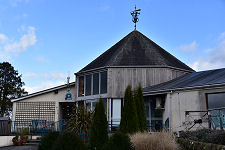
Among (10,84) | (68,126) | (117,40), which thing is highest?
(117,40)

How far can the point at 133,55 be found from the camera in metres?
18.2

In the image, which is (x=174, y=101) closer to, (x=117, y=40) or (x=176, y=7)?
(x=176, y=7)

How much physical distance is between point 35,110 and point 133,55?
27.1 ft

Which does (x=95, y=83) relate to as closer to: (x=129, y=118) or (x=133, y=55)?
(x=133, y=55)

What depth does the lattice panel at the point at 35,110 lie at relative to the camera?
19031 millimetres

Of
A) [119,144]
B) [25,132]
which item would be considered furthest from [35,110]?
[119,144]

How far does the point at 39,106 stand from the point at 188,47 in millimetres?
12660

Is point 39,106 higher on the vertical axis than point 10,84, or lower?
lower

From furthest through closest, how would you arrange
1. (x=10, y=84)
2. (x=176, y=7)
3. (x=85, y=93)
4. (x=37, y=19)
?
(x=10, y=84) → (x=85, y=93) → (x=37, y=19) → (x=176, y=7)

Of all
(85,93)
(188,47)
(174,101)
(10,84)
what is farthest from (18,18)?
(10,84)

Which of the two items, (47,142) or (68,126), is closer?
(47,142)

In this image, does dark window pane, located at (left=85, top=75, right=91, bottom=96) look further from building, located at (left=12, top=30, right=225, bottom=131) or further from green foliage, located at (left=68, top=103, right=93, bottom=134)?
A: green foliage, located at (left=68, top=103, right=93, bottom=134)

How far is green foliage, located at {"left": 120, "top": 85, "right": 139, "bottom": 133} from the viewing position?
969cm

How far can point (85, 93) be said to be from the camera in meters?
18.2
